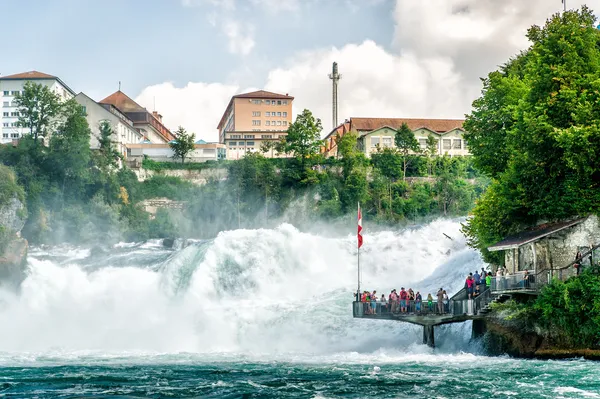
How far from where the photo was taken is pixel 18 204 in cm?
8444

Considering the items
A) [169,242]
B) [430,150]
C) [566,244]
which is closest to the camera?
[566,244]

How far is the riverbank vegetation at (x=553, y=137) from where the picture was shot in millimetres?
36219

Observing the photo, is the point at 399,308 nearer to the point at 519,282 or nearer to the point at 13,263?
the point at 519,282

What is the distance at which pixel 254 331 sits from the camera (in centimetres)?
4538

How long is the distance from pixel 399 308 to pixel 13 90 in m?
101

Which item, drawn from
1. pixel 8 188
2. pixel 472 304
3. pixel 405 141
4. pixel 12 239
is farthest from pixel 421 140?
pixel 472 304

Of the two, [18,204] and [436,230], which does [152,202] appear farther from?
[436,230]

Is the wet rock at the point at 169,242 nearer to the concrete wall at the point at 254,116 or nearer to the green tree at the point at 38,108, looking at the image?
the green tree at the point at 38,108

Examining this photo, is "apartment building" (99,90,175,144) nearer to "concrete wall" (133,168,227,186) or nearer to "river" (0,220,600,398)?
"concrete wall" (133,168,227,186)

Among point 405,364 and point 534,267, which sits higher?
point 534,267

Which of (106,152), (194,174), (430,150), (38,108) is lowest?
(194,174)

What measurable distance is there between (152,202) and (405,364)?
73593mm

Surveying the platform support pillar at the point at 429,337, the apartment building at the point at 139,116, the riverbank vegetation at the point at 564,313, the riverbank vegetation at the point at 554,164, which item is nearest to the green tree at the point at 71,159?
the apartment building at the point at 139,116

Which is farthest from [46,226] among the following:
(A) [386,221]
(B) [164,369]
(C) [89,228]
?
(B) [164,369]
